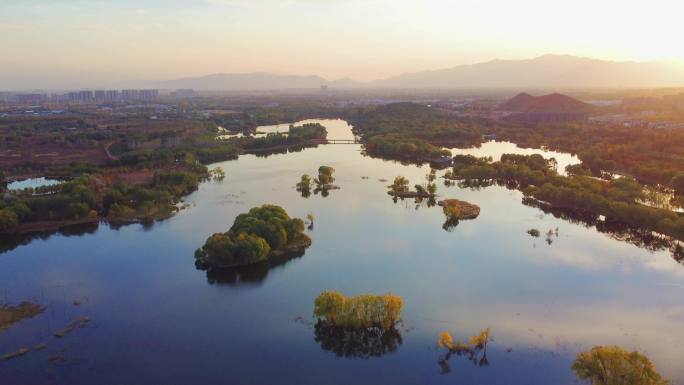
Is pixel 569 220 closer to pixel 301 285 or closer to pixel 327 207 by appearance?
pixel 327 207

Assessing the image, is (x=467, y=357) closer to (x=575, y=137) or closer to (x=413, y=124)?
(x=575, y=137)

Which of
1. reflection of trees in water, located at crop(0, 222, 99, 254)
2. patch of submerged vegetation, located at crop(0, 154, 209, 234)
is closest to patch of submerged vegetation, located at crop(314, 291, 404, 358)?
patch of submerged vegetation, located at crop(0, 154, 209, 234)

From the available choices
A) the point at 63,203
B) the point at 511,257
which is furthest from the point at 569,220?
the point at 63,203

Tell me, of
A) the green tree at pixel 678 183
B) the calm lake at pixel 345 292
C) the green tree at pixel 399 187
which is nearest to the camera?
the calm lake at pixel 345 292

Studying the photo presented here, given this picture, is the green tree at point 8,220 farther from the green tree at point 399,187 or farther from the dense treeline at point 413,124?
the dense treeline at point 413,124

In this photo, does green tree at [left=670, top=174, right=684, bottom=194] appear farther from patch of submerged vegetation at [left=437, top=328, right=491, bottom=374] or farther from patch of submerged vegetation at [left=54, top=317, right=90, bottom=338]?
patch of submerged vegetation at [left=54, top=317, right=90, bottom=338]

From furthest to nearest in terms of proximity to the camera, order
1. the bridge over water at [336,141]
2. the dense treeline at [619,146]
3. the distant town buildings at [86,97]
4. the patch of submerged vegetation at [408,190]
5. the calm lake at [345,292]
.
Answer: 1. the distant town buildings at [86,97]
2. the bridge over water at [336,141]
3. the dense treeline at [619,146]
4. the patch of submerged vegetation at [408,190]
5. the calm lake at [345,292]

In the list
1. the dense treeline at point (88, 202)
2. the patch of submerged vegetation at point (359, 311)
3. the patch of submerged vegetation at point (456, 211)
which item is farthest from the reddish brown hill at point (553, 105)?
the patch of submerged vegetation at point (359, 311)
